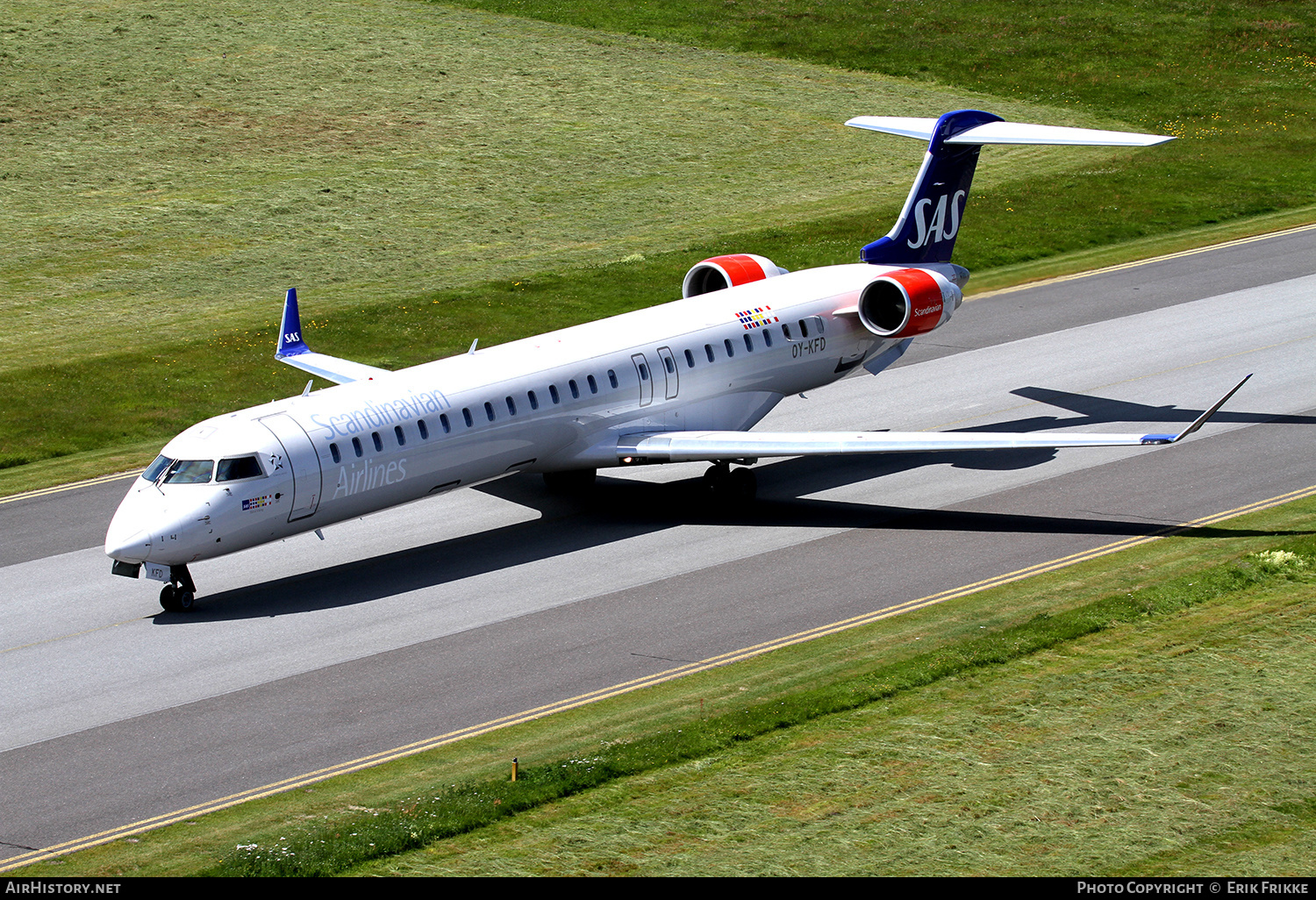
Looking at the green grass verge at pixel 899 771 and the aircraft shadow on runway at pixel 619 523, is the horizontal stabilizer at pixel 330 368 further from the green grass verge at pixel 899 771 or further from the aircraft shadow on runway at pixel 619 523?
the green grass verge at pixel 899 771

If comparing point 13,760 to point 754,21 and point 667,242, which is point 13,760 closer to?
point 667,242

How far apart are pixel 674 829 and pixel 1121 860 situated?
188 inches

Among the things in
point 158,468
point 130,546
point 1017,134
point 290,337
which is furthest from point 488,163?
point 130,546

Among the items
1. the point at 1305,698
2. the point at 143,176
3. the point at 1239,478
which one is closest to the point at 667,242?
the point at 143,176

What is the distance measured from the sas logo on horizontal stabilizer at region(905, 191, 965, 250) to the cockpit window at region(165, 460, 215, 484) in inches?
A: 654

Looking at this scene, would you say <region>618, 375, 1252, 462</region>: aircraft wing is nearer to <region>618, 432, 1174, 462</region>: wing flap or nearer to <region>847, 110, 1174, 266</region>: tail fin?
<region>618, 432, 1174, 462</region>: wing flap

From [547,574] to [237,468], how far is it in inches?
215

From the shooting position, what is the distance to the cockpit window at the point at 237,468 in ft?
79.5

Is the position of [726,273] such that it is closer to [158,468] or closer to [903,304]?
[903,304]

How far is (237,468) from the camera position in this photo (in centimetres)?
2428

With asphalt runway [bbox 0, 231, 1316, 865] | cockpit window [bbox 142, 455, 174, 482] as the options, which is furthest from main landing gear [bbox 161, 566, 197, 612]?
cockpit window [bbox 142, 455, 174, 482]

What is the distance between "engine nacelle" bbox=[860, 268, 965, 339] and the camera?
102 feet

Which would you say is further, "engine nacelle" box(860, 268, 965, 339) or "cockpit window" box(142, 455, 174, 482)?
"engine nacelle" box(860, 268, 965, 339)

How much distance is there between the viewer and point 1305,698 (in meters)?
19.7
